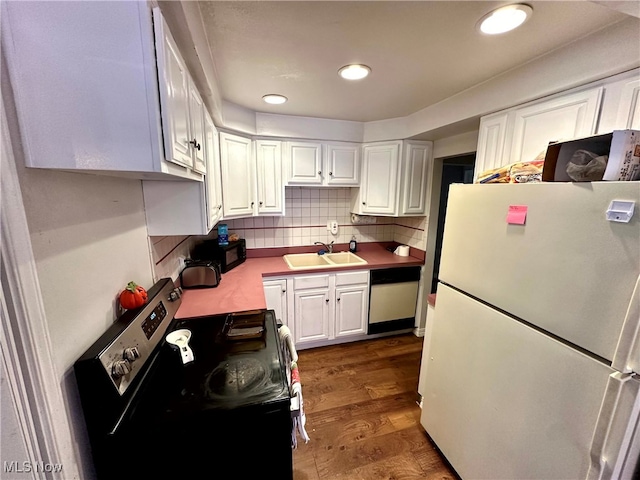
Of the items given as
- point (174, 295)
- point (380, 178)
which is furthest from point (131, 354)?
point (380, 178)

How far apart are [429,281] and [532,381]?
5.68 feet

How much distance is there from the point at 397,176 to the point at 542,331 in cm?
176

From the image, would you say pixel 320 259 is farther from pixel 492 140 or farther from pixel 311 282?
pixel 492 140

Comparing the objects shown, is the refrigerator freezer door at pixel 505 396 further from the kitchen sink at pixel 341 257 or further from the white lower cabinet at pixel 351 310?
the kitchen sink at pixel 341 257

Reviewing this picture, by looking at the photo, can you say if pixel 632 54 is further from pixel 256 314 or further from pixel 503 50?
pixel 256 314

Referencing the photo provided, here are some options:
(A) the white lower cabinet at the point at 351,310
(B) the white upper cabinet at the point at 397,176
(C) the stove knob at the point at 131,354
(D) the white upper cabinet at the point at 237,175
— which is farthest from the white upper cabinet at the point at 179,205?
(B) the white upper cabinet at the point at 397,176

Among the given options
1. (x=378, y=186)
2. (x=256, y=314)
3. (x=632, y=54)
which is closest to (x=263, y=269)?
(x=256, y=314)

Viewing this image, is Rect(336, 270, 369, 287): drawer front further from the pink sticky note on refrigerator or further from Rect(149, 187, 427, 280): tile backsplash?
the pink sticky note on refrigerator

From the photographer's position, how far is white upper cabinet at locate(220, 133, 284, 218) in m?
1.98

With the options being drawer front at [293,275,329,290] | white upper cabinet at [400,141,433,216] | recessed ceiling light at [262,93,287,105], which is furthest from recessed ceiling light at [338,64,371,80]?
drawer front at [293,275,329,290]

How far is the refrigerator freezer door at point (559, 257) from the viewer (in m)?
0.75

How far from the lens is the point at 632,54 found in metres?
1.01

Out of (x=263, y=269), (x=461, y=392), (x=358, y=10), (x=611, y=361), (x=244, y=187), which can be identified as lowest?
(x=461, y=392)

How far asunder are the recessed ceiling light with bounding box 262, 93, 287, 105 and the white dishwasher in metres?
1.69
